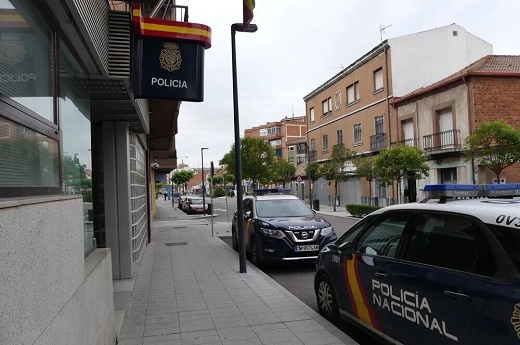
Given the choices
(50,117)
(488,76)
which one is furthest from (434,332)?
(488,76)

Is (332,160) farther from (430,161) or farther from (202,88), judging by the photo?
(202,88)

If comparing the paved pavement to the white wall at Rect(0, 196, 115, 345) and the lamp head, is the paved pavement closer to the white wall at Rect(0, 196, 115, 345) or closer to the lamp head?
the white wall at Rect(0, 196, 115, 345)

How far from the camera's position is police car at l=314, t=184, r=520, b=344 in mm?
2992

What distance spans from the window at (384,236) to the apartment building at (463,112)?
60.4 feet

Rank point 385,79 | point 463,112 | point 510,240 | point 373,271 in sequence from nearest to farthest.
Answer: point 510,240, point 373,271, point 463,112, point 385,79

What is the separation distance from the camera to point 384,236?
15.0 feet

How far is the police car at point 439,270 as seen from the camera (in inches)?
118

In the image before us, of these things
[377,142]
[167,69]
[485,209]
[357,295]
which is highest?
[377,142]

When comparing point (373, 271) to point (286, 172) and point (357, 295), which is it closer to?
point (357, 295)

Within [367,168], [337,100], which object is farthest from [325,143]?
[367,168]

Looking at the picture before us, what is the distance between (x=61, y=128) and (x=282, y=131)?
82300 mm

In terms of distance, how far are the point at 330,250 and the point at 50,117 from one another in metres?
3.75

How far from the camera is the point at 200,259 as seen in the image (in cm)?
1057

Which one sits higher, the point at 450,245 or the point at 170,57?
the point at 170,57
